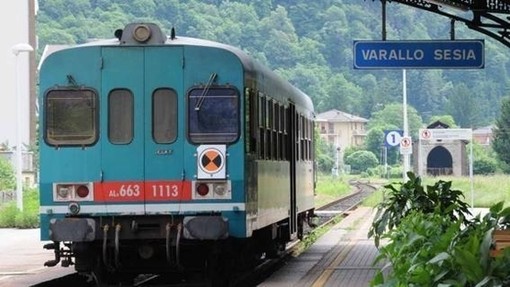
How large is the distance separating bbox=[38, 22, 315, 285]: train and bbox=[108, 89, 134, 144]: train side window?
11mm

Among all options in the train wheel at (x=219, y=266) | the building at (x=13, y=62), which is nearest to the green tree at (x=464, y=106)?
the building at (x=13, y=62)

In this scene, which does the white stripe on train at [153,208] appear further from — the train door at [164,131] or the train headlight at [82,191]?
the train headlight at [82,191]

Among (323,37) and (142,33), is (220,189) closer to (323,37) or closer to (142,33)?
(142,33)

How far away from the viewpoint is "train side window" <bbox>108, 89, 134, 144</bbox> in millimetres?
12594

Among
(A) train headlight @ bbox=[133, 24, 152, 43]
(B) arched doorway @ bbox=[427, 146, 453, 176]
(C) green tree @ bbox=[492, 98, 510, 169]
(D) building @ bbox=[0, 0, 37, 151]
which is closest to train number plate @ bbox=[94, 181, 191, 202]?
(A) train headlight @ bbox=[133, 24, 152, 43]

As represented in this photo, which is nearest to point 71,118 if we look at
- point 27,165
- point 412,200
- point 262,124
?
point 262,124

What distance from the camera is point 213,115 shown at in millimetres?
12586

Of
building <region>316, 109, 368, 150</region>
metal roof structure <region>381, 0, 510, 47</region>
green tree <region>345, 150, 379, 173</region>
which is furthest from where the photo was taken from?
building <region>316, 109, 368, 150</region>

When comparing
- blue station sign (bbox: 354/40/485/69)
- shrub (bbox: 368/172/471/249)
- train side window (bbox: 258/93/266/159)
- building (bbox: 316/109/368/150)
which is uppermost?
building (bbox: 316/109/368/150)

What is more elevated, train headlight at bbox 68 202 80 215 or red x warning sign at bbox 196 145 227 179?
red x warning sign at bbox 196 145 227 179

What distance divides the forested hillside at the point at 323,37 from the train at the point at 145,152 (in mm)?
81433

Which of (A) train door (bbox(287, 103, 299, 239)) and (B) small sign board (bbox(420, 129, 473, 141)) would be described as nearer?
(A) train door (bbox(287, 103, 299, 239))

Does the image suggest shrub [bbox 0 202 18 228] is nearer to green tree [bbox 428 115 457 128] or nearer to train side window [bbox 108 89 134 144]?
train side window [bbox 108 89 134 144]

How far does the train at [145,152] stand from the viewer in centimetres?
1235
